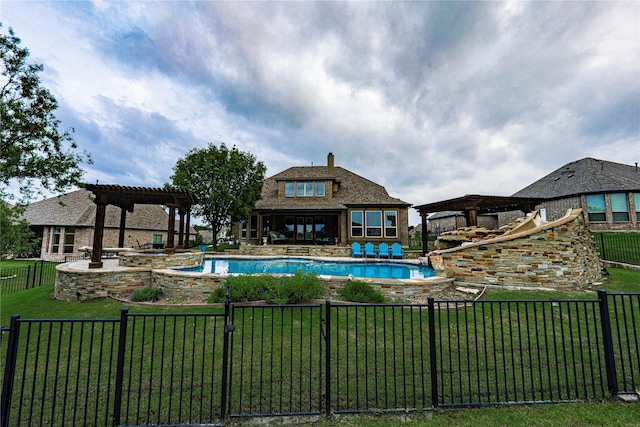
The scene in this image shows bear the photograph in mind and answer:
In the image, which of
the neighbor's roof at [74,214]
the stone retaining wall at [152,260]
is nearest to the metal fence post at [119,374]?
the stone retaining wall at [152,260]

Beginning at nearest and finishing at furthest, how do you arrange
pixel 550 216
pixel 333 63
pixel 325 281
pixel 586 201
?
1. pixel 325 281
2. pixel 333 63
3. pixel 586 201
4. pixel 550 216

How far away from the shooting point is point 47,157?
1165 centimetres

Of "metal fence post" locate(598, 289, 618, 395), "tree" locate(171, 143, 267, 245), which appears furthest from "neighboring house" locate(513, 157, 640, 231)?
"tree" locate(171, 143, 267, 245)

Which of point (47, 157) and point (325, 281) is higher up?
point (47, 157)

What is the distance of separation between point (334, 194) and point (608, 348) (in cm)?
2086

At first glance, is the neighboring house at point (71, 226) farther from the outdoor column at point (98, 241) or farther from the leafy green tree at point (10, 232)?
the outdoor column at point (98, 241)

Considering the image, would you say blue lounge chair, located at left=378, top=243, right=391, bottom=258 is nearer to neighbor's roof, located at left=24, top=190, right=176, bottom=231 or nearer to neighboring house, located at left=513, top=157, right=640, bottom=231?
neighboring house, located at left=513, top=157, right=640, bottom=231

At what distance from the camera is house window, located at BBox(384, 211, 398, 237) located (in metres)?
21.0

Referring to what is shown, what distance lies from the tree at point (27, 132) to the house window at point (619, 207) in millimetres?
37021

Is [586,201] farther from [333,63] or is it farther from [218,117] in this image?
[218,117]

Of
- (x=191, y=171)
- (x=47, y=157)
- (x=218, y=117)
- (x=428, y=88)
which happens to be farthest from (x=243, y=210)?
(x=428, y=88)

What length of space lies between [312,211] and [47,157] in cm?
1566

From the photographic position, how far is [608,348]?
136 inches

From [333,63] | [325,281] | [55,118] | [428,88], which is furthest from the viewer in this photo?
[428,88]
